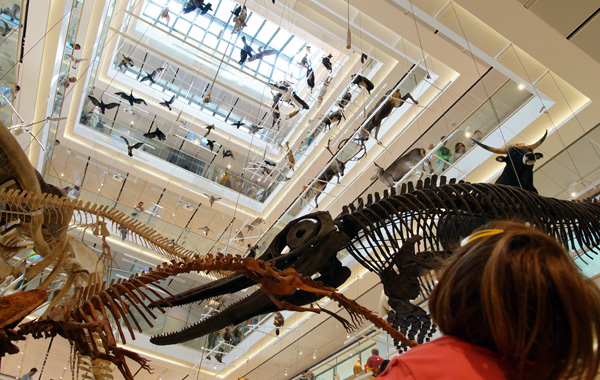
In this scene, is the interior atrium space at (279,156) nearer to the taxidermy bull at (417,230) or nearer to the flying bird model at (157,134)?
the taxidermy bull at (417,230)

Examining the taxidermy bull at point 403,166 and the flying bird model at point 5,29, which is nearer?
the flying bird model at point 5,29

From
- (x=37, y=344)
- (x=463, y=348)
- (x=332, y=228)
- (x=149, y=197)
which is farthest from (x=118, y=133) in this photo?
(x=463, y=348)

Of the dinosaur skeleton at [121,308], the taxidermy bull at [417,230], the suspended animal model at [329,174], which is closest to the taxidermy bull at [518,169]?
the taxidermy bull at [417,230]

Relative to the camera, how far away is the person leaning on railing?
2.47ft

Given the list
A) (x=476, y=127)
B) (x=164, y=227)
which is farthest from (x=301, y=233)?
(x=164, y=227)

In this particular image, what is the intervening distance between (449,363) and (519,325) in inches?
5.6

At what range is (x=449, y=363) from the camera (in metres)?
0.76

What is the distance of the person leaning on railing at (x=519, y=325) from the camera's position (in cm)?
75

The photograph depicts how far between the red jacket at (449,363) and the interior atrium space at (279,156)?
59 centimetres

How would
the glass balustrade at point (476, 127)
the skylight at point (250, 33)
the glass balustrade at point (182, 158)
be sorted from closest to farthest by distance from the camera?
the glass balustrade at point (476, 127), the glass balustrade at point (182, 158), the skylight at point (250, 33)

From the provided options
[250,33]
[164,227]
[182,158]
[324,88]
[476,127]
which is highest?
[476,127]

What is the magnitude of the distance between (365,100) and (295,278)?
9.27 meters

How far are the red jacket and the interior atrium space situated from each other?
1.95ft

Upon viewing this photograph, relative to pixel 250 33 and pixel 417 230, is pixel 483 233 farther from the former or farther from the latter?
pixel 250 33
